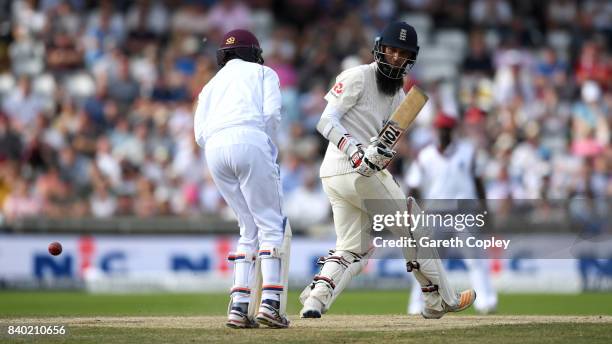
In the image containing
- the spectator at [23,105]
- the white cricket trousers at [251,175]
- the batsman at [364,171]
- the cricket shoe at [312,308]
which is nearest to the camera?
the white cricket trousers at [251,175]

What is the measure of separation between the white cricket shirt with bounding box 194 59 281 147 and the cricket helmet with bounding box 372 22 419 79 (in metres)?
1.06

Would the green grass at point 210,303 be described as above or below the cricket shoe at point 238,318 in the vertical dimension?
below

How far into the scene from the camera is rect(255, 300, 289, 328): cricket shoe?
10109 millimetres

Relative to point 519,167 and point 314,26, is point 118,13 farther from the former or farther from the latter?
point 519,167

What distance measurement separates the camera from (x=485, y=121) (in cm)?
2245

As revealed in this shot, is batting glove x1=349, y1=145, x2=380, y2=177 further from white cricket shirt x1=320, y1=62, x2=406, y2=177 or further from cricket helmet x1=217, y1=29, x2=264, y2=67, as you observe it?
cricket helmet x1=217, y1=29, x2=264, y2=67

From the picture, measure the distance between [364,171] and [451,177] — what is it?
16.6ft

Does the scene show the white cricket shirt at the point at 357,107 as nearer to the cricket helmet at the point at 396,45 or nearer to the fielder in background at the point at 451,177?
the cricket helmet at the point at 396,45

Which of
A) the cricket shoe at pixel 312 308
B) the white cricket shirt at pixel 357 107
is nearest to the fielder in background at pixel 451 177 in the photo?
the white cricket shirt at pixel 357 107

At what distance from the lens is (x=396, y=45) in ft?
35.2

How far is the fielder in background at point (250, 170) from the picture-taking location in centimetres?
1005

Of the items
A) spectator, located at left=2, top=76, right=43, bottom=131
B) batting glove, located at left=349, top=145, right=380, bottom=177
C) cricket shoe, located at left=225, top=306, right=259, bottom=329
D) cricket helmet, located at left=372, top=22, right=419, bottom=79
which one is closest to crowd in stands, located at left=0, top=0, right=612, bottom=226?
spectator, located at left=2, top=76, right=43, bottom=131

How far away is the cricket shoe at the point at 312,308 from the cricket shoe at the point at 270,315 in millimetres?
694

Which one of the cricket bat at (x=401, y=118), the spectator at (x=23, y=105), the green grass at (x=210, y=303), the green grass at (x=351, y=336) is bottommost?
the green grass at (x=210, y=303)
